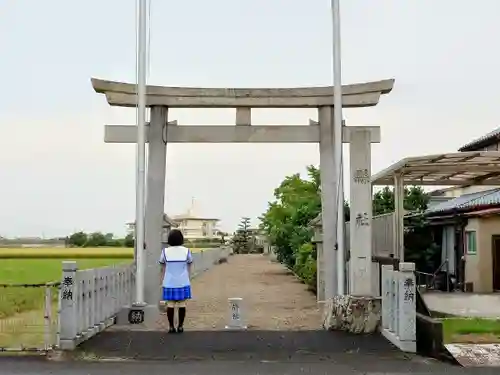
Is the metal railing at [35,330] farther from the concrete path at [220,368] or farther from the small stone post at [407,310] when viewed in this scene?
the small stone post at [407,310]

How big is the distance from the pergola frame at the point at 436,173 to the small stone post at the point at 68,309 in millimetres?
6908

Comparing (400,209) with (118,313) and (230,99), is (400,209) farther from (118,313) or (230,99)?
(118,313)

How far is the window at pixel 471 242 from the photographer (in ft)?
63.7

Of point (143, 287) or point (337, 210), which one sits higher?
point (337, 210)

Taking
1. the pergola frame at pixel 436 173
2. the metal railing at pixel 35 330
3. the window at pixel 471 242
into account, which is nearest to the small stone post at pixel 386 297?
the pergola frame at pixel 436 173

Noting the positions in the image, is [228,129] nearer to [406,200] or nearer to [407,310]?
[407,310]

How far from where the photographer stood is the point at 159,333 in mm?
11641

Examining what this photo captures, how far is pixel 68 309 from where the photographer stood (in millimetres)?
9805

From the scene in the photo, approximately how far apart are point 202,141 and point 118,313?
13.0 feet

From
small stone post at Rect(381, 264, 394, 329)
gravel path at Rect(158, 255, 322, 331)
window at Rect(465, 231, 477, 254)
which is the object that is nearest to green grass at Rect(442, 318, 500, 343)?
small stone post at Rect(381, 264, 394, 329)

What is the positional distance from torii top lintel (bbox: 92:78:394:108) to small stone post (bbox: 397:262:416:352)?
17.5 ft

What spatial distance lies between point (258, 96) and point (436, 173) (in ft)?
14.6

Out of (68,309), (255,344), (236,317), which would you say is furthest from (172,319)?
(68,309)

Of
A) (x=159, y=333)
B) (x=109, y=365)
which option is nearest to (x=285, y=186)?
(x=159, y=333)
